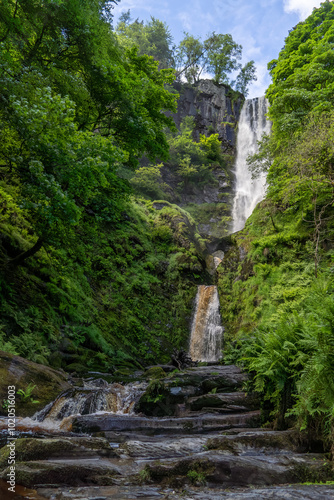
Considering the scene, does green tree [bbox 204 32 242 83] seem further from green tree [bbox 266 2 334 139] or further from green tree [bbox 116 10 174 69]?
green tree [bbox 266 2 334 139]

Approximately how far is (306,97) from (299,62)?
396 centimetres

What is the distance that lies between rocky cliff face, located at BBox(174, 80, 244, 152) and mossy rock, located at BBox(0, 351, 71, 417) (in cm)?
3498

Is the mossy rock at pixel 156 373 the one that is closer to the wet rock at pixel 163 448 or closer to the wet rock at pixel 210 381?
the wet rock at pixel 210 381

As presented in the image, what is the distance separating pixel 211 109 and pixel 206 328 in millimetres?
32199

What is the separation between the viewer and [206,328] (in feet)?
53.5

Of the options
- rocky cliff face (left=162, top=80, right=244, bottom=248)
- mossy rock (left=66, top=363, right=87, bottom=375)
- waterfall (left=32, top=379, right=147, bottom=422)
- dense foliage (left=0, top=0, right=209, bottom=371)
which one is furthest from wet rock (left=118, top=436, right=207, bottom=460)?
rocky cliff face (left=162, top=80, right=244, bottom=248)

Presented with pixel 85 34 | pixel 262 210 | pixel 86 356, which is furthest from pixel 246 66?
pixel 86 356

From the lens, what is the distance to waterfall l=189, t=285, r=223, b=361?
15328 millimetres

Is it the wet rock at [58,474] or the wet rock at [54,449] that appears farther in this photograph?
the wet rock at [54,449]

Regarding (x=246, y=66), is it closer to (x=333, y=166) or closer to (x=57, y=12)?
(x=333, y=166)

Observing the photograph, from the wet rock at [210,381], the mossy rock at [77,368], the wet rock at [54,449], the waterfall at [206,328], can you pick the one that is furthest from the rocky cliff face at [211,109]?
the wet rock at [54,449]

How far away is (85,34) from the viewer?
24.2 feet

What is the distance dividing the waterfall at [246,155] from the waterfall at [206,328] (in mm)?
12874

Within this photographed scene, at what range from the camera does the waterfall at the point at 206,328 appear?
1533 centimetres
